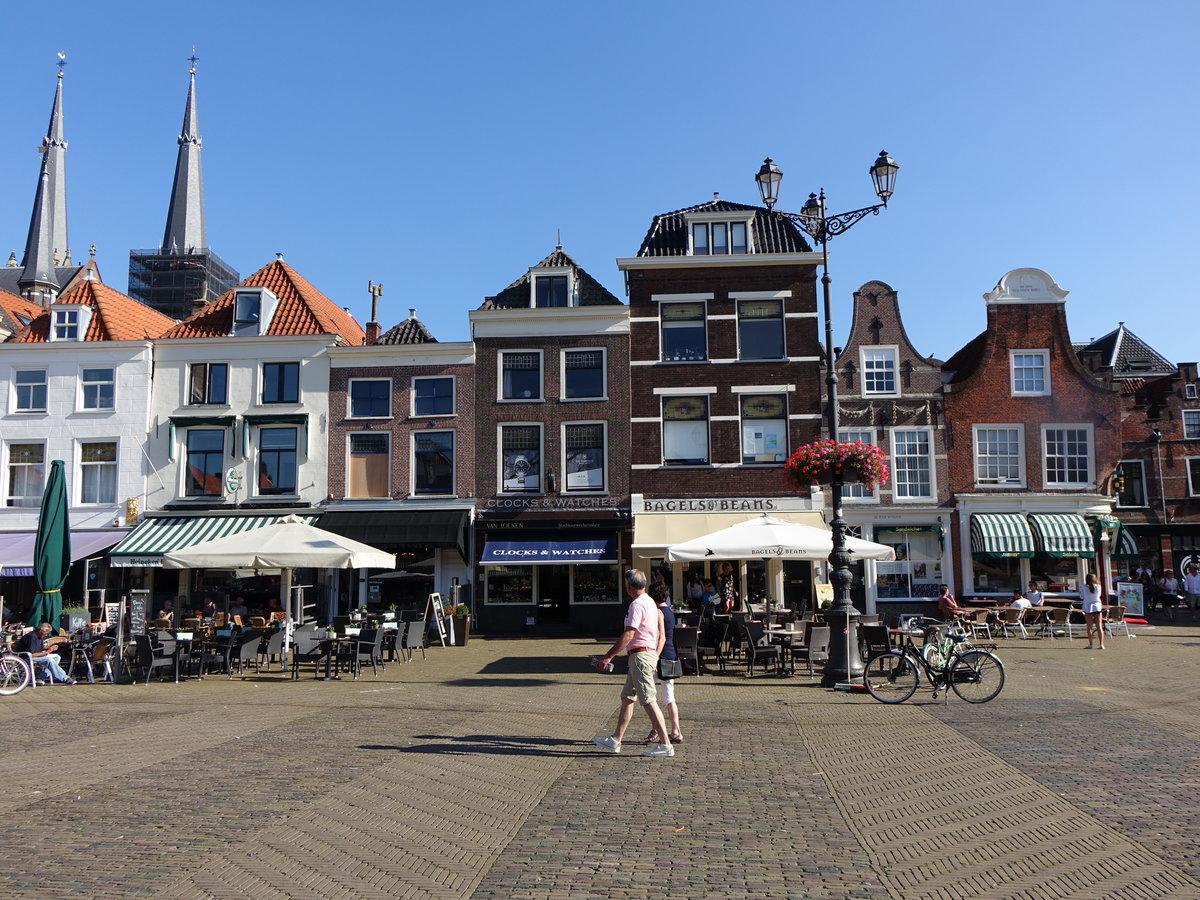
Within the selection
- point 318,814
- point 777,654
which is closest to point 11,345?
→ point 777,654

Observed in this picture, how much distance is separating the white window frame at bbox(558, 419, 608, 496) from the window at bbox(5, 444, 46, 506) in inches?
608

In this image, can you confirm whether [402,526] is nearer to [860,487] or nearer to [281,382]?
[281,382]

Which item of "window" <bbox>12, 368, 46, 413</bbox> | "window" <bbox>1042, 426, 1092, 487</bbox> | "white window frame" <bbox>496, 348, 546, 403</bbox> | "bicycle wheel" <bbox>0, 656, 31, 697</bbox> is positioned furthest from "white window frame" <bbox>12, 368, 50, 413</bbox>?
"window" <bbox>1042, 426, 1092, 487</bbox>

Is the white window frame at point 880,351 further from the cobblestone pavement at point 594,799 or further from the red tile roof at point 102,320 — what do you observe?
the red tile roof at point 102,320

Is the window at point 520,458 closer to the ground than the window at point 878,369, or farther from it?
closer to the ground

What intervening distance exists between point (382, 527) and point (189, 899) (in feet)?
68.9

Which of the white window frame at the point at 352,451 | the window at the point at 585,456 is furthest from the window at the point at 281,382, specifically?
the window at the point at 585,456

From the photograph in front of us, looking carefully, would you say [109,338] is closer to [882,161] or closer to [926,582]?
[882,161]

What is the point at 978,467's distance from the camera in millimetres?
28297

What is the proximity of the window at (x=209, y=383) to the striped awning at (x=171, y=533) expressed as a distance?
3.62m

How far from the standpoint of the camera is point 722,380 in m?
27.3

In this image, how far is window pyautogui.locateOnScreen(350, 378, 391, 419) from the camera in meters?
27.6

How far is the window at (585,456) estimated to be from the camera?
1065 inches

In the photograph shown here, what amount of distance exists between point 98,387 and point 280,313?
581 centimetres
